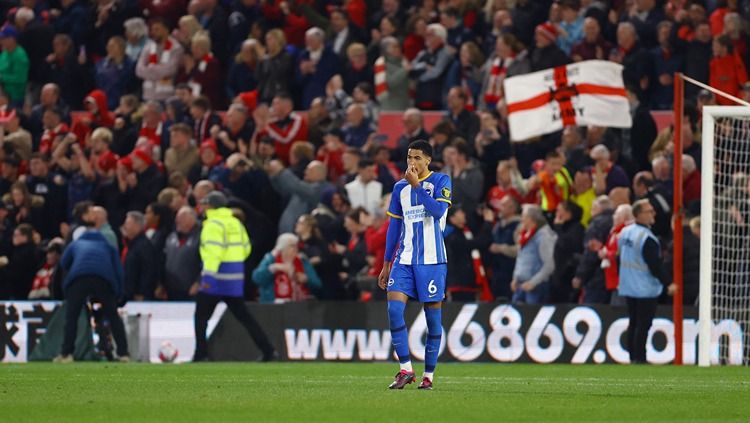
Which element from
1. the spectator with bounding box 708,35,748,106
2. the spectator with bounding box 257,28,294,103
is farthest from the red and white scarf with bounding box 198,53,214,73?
the spectator with bounding box 708,35,748,106

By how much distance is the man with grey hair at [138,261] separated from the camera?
77.6ft

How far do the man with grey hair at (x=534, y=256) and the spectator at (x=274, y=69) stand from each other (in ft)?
21.3

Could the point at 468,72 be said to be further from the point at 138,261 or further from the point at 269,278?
the point at 138,261

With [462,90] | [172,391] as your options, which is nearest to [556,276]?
[462,90]

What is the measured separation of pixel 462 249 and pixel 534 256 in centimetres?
103

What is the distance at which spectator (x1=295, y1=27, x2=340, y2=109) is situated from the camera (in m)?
26.7

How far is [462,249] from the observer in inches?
868

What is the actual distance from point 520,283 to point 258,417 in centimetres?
1100

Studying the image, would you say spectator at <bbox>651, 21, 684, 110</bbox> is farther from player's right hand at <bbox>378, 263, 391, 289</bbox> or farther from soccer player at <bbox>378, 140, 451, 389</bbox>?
player's right hand at <bbox>378, 263, 391, 289</bbox>

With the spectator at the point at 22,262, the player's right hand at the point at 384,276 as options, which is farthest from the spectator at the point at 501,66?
the player's right hand at the point at 384,276

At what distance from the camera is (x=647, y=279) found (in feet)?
67.7

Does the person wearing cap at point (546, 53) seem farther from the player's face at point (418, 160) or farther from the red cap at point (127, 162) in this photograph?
the player's face at point (418, 160)

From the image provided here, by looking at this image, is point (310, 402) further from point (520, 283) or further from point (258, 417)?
point (520, 283)

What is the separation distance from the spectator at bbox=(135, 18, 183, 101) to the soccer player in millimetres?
14123
